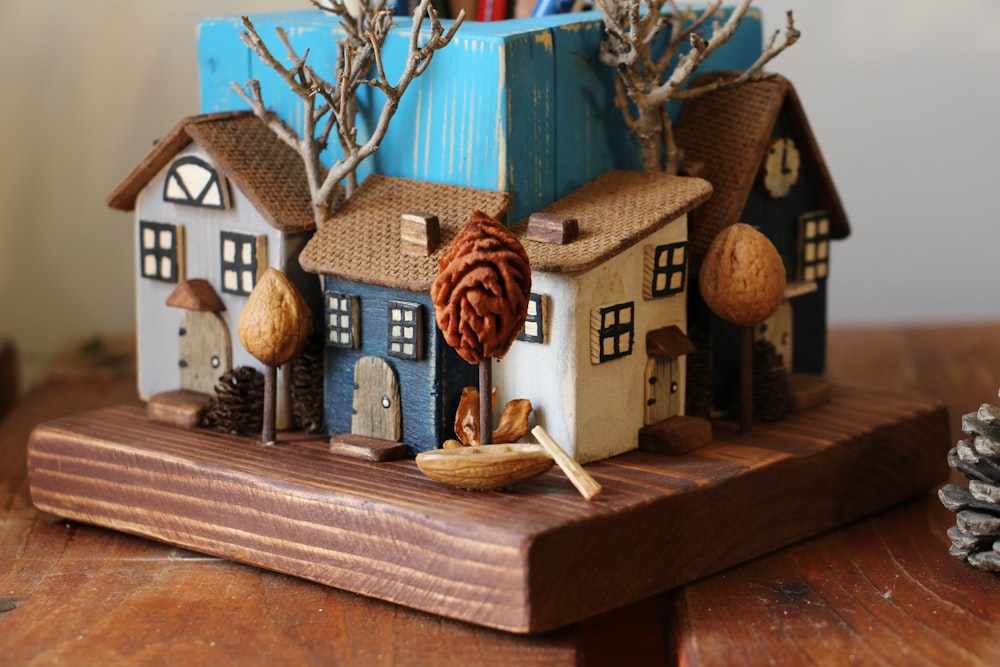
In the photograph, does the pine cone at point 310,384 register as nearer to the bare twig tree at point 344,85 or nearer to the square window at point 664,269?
the bare twig tree at point 344,85

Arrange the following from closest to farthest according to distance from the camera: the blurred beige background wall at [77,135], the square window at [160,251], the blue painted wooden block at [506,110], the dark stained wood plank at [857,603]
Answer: the dark stained wood plank at [857,603]
the blue painted wooden block at [506,110]
the square window at [160,251]
the blurred beige background wall at [77,135]

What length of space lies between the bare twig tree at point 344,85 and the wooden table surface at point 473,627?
25 cm

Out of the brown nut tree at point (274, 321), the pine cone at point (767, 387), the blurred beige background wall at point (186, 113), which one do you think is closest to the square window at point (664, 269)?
the pine cone at point (767, 387)

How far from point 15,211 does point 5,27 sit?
181 millimetres

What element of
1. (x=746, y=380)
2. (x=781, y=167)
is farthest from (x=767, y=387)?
(x=781, y=167)

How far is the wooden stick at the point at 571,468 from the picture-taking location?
0.80 metres

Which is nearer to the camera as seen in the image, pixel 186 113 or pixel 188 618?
pixel 188 618

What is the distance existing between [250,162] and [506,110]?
7.3 inches

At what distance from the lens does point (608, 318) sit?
851 millimetres

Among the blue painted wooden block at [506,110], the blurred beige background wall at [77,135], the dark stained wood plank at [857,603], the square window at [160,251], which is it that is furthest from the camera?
the blurred beige background wall at [77,135]

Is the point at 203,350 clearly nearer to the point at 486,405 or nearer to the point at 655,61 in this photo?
the point at 486,405

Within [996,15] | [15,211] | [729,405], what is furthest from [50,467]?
[996,15]

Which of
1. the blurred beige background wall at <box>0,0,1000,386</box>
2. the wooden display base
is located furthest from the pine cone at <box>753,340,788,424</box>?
the blurred beige background wall at <box>0,0,1000,386</box>

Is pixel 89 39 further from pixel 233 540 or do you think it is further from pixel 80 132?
pixel 233 540
